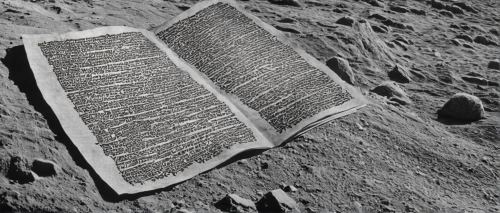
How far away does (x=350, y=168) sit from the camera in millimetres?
2707

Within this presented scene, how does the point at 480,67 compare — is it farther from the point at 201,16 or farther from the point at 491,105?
the point at 201,16

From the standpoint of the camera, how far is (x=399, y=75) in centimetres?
391

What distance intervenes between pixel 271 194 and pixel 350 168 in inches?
21.4

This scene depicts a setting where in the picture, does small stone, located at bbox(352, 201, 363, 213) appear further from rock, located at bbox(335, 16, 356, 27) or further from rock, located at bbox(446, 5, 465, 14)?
rock, located at bbox(446, 5, 465, 14)

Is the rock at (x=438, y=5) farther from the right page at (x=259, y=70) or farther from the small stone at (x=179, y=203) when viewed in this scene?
the small stone at (x=179, y=203)

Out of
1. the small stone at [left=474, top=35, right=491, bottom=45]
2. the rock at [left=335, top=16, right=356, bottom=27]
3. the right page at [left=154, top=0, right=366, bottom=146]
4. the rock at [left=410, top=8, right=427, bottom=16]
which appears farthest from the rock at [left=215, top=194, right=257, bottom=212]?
the rock at [left=410, top=8, right=427, bottom=16]

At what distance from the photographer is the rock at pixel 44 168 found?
87.6 inches

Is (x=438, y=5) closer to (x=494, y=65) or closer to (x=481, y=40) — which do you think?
(x=481, y=40)

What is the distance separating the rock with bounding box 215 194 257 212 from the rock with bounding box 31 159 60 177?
0.68 metres

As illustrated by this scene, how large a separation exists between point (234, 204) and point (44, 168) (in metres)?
0.79

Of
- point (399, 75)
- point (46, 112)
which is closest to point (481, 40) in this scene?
point (399, 75)

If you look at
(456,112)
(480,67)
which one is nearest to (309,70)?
(456,112)

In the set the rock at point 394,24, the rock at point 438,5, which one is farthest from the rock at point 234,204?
the rock at point 438,5

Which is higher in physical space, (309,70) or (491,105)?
(309,70)
